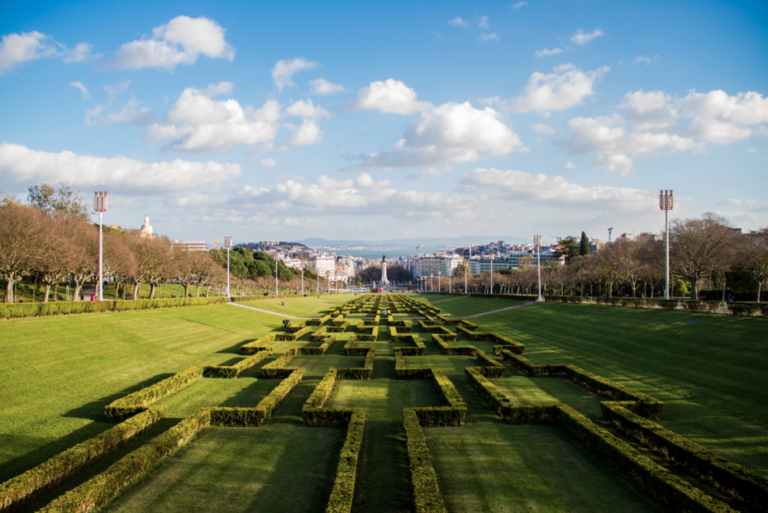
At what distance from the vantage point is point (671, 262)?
38.8 meters

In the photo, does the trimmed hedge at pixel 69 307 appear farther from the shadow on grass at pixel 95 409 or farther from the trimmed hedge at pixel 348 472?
the trimmed hedge at pixel 348 472

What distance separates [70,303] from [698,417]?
2677 centimetres

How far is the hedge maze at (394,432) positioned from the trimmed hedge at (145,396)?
3 centimetres

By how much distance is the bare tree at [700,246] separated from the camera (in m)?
36.1

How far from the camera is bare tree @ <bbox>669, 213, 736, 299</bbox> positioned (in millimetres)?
36062

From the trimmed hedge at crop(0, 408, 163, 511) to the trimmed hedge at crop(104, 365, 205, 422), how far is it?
0.88 meters

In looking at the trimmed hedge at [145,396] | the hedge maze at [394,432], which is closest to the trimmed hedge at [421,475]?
the hedge maze at [394,432]

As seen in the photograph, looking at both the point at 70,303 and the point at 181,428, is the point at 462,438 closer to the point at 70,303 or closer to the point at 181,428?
the point at 181,428

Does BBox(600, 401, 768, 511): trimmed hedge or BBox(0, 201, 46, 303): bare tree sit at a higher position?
BBox(0, 201, 46, 303): bare tree

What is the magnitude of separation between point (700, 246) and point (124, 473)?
149ft

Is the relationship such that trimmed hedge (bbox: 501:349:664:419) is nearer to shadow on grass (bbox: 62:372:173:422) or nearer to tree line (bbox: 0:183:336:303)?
shadow on grass (bbox: 62:372:173:422)

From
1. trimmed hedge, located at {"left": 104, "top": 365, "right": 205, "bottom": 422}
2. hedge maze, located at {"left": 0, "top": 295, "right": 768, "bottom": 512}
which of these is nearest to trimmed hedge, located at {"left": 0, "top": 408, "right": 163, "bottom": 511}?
hedge maze, located at {"left": 0, "top": 295, "right": 768, "bottom": 512}

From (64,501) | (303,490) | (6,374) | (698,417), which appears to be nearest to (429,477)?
(303,490)

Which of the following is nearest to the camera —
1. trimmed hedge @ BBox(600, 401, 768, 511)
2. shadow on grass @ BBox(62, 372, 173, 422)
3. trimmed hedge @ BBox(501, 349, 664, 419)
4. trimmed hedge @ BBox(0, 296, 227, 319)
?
trimmed hedge @ BBox(600, 401, 768, 511)
